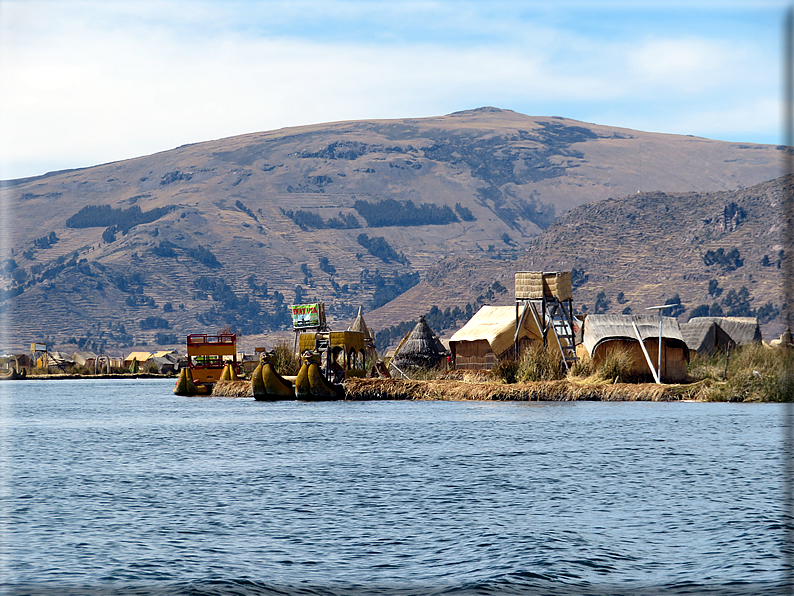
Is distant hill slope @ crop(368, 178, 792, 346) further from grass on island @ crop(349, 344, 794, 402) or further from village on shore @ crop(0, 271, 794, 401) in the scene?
grass on island @ crop(349, 344, 794, 402)

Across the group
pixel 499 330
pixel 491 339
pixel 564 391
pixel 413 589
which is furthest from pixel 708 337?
pixel 413 589

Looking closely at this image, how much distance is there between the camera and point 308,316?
6762 centimetres

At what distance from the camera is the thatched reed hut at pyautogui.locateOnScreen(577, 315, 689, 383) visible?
55.8 m

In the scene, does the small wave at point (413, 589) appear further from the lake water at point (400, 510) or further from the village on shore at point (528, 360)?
the village on shore at point (528, 360)

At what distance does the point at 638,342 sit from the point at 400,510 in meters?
39.9

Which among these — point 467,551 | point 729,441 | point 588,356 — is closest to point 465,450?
point 729,441

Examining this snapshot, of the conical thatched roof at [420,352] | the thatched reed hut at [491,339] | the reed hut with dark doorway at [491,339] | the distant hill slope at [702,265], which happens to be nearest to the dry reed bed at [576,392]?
the conical thatched roof at [420,352]

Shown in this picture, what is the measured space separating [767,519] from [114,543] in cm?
1058

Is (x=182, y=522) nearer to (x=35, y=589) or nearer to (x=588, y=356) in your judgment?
(x=35, y=589)

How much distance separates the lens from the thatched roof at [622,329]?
55906 millimetres

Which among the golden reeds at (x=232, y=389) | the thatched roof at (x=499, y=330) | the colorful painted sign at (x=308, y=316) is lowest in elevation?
the golden reeds at (x=232, y=389)

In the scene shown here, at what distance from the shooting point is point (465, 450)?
28.2 metres

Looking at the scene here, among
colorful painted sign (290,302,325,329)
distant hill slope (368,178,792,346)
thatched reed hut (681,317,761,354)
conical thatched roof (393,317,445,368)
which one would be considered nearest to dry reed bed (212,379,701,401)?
thatched reed hut (681,317,761,354)

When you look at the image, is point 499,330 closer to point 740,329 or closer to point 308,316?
point 308,316
